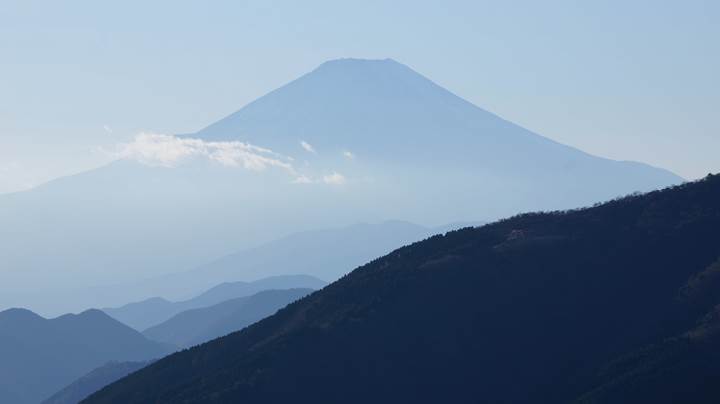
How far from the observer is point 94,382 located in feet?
540

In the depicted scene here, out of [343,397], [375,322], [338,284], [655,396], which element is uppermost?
[338,284]

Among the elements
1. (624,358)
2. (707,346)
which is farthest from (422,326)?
(707,346)

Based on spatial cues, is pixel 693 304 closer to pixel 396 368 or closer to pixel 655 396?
pixel 655 396

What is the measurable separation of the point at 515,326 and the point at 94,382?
9837cm

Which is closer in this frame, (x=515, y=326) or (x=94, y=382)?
(x=515, y=326)

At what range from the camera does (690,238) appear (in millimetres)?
87688

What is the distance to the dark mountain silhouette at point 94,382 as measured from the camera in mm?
161750

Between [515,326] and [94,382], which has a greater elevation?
[94,382]

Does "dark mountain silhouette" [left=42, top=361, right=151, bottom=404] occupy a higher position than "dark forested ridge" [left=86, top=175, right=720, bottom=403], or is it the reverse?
"dark mountain silhouette" [left=42, top=361, right=151, bottom=404]

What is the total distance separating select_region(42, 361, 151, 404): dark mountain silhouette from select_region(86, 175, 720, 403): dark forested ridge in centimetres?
6242

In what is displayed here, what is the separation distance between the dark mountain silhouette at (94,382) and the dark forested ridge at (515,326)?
62.4 metres

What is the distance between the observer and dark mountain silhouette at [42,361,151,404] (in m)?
162

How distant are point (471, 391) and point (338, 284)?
3024cm

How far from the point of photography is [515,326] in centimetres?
8281
